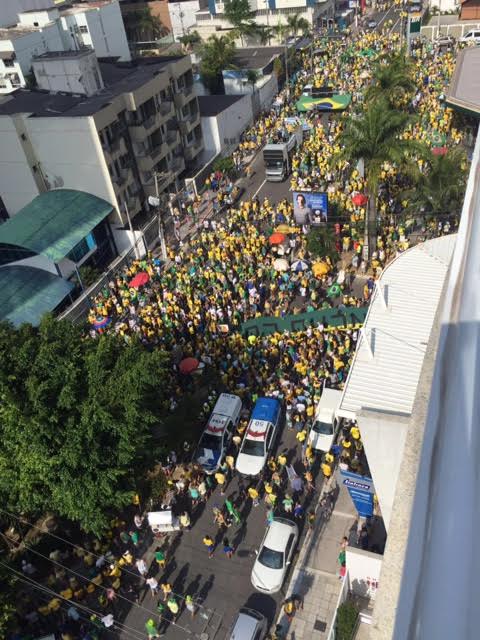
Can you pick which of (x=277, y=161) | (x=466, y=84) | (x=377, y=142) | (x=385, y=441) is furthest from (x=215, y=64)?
(x=385, y=441)

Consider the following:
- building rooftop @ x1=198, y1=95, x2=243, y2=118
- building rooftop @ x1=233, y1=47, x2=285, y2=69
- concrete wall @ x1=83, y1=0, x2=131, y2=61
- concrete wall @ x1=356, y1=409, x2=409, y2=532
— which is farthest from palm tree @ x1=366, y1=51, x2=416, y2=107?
concrete wall @ x1=83, y1=0, x2=131, y2=61

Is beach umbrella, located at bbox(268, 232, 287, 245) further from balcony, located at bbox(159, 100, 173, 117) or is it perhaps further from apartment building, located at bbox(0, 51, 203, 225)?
balcony, located at bbox(159, 100, 173, 117)

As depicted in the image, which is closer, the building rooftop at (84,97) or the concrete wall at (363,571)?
the concrete wall at (363,571)

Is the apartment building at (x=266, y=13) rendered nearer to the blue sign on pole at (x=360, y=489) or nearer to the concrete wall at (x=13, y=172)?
the concrete wall at (x=13, y=172)

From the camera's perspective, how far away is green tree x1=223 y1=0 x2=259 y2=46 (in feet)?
222

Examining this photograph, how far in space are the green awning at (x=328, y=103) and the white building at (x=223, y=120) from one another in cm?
545

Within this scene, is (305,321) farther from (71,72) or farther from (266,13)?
(266,13)

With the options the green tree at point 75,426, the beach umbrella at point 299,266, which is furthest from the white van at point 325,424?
the beach umbrella at point 299,266

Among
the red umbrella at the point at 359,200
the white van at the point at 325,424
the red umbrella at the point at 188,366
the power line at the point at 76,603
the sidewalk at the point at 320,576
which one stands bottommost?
the power line at the point at 76,603

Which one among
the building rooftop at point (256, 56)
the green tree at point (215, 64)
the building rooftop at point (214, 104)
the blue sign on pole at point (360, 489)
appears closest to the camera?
the blue sign on pole at point (360, 489)

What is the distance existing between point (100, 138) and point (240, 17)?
49631 mm

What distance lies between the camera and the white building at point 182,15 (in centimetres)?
8312

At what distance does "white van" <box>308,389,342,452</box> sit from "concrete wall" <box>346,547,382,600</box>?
184 inches

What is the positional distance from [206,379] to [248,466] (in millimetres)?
4550
